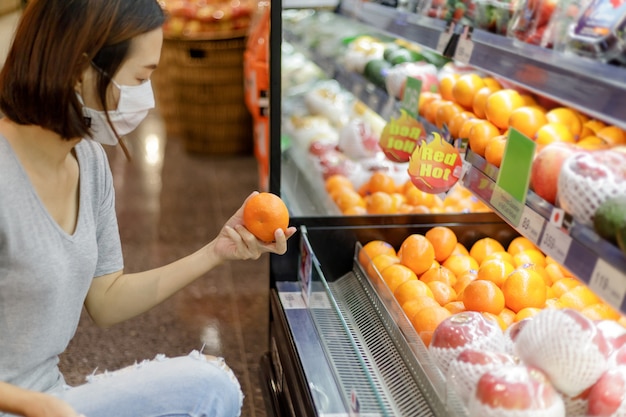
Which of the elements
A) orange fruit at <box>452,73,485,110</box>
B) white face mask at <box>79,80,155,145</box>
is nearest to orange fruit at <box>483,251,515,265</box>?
orange fruit at <box>452,73,485,110</box>

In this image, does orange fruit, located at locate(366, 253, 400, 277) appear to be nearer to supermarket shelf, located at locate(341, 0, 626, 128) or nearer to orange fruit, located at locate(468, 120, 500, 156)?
orange fruit, located at locate(468, 120, 500, 156)

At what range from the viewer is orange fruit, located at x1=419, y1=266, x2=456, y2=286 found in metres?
1.83

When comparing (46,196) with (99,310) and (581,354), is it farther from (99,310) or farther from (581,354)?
(581,354)

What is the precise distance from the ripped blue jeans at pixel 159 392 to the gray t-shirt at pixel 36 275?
100 mm

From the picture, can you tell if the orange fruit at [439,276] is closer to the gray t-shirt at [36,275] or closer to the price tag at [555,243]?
the price tag at [555,243]

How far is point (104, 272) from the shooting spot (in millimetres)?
1730

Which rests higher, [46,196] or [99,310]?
[46,196]

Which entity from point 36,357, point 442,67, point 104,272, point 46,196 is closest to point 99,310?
point 104,272

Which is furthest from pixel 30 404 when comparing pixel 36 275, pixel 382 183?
pixel 382 183

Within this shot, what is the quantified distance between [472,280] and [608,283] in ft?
2.41

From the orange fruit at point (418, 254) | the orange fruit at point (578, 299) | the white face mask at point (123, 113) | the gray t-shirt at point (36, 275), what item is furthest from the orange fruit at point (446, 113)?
the gray t-shirt at point (36, 275)

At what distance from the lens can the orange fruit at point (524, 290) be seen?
1.59 meters

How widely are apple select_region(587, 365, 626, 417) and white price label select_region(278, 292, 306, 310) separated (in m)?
0.92

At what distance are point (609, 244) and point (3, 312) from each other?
1.17m
